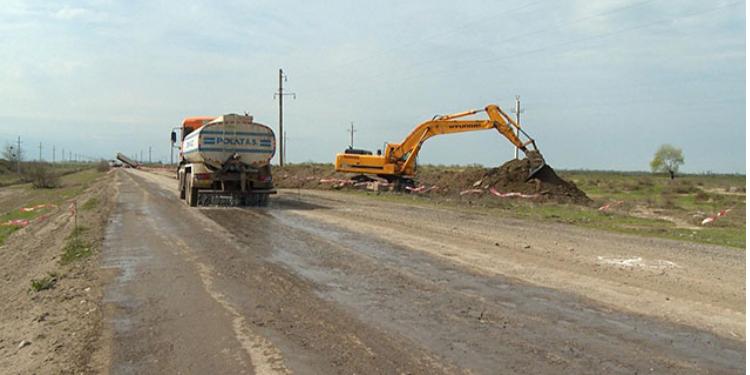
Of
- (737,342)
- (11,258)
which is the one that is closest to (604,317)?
(737,342)

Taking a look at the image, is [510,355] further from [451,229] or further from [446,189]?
[446,189]

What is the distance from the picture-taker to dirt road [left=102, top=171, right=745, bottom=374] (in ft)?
17.8

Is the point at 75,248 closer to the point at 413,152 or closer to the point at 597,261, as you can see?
the point at 597,261

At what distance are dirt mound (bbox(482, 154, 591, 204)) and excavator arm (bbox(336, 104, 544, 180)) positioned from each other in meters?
0.42

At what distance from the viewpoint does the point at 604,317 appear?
22.9 ft

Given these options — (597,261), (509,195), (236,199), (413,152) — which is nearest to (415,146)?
(413,152)

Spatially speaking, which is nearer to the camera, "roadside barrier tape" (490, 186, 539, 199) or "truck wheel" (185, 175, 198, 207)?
"truck wheel" (185, 175, 198, 207)

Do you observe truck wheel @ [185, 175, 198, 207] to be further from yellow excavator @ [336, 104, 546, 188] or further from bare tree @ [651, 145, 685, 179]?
→ bare tree @ [651, 145, 685, 179]

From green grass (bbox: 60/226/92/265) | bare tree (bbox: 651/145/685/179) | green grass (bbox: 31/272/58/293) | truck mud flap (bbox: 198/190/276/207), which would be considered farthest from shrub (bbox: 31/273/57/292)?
bare tree (bbox: 651/145/685/179)

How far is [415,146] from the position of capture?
30062mm

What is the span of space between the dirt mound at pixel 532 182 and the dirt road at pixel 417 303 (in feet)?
38.4

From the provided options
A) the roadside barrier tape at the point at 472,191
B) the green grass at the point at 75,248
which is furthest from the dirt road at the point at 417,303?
the roadside barrier tape at the point at 472,191

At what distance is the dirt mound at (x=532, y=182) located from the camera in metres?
25.6

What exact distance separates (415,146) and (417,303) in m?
22.9
